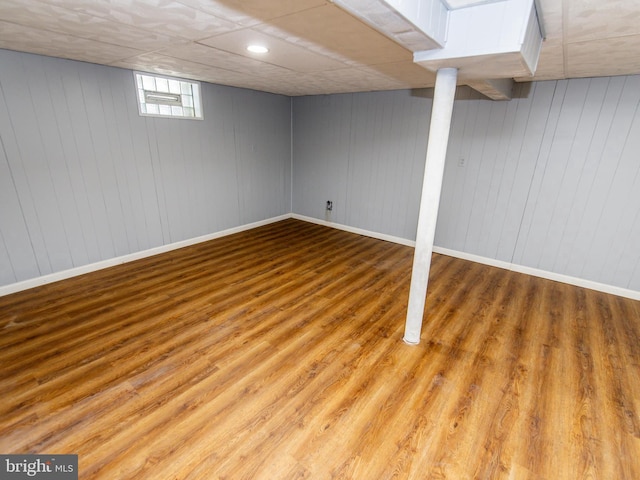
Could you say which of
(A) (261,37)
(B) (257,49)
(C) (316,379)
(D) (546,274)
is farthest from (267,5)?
(D) (546,274)

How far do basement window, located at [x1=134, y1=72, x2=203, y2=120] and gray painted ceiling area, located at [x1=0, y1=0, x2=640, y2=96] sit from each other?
372mm

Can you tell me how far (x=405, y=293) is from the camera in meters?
3.55

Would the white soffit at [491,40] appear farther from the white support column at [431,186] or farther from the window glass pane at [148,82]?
the window glass pane at [148,82]

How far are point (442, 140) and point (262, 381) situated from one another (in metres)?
2.18

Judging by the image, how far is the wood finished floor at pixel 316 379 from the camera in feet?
5.61

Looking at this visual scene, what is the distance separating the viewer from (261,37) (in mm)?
2354

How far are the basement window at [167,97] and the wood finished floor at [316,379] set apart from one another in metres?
2.18

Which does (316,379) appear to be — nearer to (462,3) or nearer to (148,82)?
(462,3)

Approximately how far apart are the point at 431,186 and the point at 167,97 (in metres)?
3.80

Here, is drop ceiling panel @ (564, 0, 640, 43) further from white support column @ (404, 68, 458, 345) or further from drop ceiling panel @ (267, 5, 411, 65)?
drop ceiling panel @ (267, 5, 411, 65)

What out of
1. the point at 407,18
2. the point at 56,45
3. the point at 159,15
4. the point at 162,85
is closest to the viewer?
the point at 407,18

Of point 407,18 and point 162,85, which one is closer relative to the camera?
point 407,18

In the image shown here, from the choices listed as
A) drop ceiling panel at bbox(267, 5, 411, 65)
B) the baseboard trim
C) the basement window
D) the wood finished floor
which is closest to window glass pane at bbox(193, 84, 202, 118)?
the basement window

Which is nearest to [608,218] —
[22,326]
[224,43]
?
[224,43]
